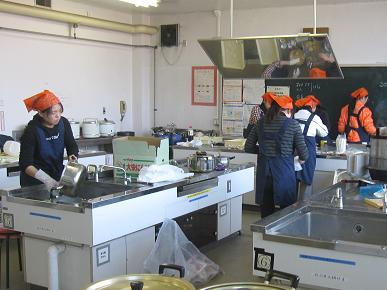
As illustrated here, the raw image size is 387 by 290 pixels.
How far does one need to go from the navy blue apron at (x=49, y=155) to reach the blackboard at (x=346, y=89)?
409 cm

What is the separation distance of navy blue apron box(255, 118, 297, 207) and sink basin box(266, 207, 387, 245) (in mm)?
1519

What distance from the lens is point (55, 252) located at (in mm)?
3174

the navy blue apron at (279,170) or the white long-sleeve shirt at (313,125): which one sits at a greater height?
the white long-sleeve shirt at (313,125)

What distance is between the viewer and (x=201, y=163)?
4273 mm

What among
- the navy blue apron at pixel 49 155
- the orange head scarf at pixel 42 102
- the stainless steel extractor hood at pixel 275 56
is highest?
the stainless steel extractor hood at pixel 275 56

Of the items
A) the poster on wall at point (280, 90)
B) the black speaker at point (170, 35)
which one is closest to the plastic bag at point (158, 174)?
the poster on wall at point (280, 90)

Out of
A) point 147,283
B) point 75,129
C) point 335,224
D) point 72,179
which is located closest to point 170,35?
point 75,129

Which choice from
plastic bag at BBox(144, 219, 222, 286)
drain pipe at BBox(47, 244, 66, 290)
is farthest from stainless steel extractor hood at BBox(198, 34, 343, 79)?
drain pipe at BBox(47, 244, 66, 290)

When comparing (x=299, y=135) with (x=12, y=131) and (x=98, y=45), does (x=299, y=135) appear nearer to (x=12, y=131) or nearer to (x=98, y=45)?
(x=12, y=131)

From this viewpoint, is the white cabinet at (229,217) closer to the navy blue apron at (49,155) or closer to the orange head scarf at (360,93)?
the navy blue apron at (49,155)

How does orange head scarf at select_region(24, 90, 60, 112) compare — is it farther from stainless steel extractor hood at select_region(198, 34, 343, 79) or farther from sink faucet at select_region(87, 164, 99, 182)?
stainless steel extractor hood at select_region(198, 34, 343, 79)

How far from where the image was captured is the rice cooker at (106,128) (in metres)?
7.03

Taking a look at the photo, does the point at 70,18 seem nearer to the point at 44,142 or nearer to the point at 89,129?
the point at 89,129

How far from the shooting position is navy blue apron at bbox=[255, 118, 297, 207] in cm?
428
